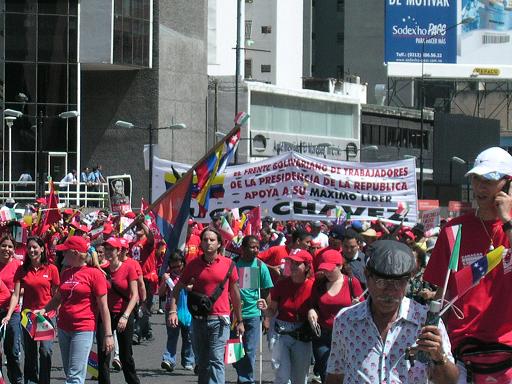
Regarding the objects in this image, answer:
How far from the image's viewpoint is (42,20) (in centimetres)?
6200

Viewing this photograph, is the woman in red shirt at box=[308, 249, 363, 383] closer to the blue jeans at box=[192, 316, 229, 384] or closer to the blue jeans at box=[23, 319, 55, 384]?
the blue jeans at box=[192, 316, 229, 384]

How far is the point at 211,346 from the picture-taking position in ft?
40.6

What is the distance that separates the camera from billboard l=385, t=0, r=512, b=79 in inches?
3435

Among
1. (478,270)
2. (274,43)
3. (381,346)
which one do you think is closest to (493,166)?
(478,270)

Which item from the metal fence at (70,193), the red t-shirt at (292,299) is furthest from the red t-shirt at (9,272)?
the metal fence at (70,193)

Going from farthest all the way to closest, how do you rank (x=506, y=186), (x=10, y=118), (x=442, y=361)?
1. (x=10, y=118)
2. (x=506, y=186)
3. (x=442, y=361)

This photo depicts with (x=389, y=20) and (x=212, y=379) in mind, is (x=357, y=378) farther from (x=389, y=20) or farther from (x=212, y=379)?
(x=389, y=20)

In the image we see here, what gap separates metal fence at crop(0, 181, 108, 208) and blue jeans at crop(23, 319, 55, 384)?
126 feet

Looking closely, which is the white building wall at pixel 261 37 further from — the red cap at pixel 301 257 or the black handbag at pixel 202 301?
the red cap at pixel 301 257

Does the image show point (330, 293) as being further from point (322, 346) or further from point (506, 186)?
point (506, 186)

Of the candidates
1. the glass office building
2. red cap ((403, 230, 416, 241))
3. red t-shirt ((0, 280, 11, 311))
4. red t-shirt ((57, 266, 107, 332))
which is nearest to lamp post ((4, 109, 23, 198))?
the glass office building

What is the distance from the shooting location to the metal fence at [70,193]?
5281 cm

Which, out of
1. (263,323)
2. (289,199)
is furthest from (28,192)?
(263,323)

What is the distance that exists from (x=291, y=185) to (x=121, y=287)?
5.64 meters
